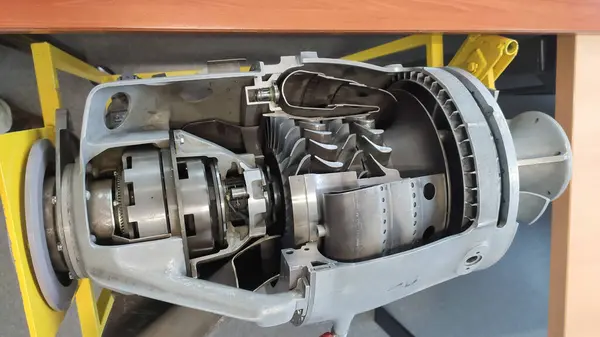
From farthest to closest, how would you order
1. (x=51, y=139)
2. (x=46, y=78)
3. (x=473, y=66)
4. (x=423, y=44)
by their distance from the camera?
(x=423, y=44) < (x=473, y=66) < (x=46, y=78) < (x=51, y=139)

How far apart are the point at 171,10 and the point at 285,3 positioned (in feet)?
0.60

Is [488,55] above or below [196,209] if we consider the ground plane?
above

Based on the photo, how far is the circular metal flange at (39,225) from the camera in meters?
0.60

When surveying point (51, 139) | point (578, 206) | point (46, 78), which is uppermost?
point (46, 78)

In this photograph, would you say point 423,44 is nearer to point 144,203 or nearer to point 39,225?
point 144,203

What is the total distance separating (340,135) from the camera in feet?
2.41

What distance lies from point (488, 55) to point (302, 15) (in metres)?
0.40

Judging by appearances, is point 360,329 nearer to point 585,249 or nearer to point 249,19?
Answer: point 585,249

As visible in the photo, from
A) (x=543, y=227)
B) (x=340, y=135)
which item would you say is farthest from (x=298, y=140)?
(x=543, y=227)

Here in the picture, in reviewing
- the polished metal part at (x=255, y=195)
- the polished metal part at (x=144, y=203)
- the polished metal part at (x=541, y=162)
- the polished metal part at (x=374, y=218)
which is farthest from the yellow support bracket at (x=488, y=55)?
the polished metal part at (x=144, y=203)

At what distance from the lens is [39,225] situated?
614 millimetres

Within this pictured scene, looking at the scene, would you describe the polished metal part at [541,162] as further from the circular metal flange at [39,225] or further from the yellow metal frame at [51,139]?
the circular metal flange at [39,225]

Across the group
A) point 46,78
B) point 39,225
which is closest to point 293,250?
point 39,225

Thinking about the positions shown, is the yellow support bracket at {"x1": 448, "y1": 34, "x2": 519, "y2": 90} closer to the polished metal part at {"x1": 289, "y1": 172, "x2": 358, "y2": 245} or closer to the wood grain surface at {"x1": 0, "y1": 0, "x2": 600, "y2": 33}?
the wood grain surface at {"x1": 0, "y1": 0, "x2": 600, "y2": 33}
